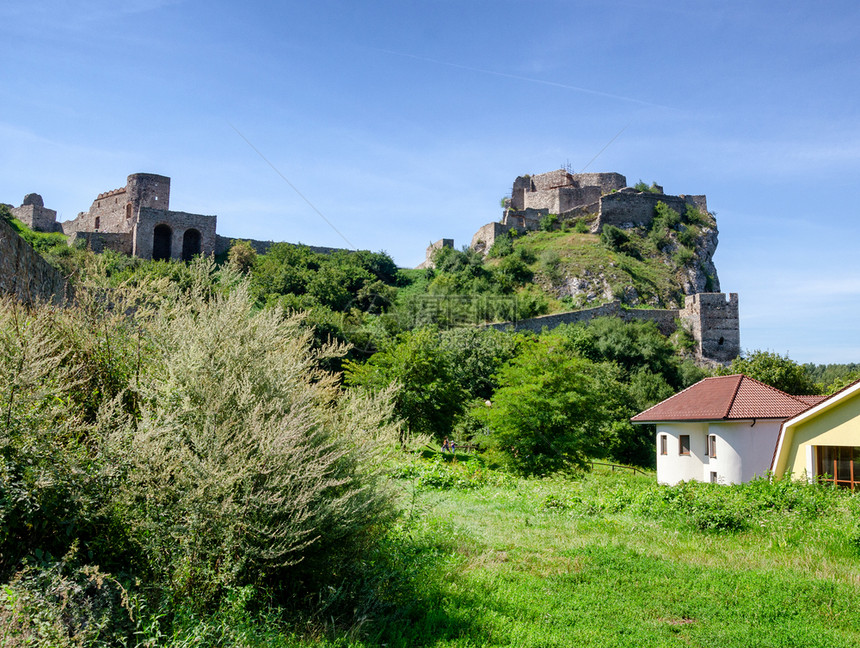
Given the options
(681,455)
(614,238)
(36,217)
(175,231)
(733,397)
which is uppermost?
(614,238)

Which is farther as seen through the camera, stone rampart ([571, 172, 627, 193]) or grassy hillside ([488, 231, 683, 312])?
stone rampart ([571, 172, 627, 193])

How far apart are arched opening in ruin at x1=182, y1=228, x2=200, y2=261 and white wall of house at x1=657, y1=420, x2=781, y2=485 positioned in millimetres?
38951

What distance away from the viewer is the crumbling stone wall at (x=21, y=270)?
296 inches

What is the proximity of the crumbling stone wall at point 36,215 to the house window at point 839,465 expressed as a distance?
5533 centimetres

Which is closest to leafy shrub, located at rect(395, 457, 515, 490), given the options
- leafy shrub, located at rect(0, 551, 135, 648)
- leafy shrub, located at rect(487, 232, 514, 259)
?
leafy shrub, located at rect(0, 551, 135, 648)

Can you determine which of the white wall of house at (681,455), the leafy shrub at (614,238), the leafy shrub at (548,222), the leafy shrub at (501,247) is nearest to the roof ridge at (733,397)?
the white wall of house at (681,455)

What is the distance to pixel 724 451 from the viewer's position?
20812 millimetres

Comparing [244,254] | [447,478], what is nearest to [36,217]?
[244,254]

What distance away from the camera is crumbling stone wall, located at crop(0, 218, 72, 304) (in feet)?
24.6

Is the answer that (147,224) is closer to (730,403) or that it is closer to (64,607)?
(730,403)

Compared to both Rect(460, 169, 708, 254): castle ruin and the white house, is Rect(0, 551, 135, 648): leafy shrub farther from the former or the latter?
Rect(460, 169, 708, 254): castle ruin

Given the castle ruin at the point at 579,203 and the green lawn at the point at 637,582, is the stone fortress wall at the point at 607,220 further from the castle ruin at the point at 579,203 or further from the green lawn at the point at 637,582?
the green lawn at the point at 637,582

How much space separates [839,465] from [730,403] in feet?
25.9

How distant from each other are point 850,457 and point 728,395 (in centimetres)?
888
